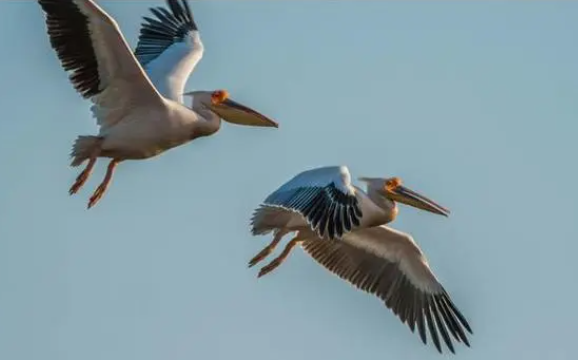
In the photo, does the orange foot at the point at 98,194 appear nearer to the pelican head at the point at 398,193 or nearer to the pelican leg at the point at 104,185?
the pelican leg at the point at 104,185

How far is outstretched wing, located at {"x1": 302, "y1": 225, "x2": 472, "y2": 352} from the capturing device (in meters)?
18.3

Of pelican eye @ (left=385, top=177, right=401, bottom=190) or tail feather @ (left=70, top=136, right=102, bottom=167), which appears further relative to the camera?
pelican eye @ (left=385, top=177, right=401, bottom=190)

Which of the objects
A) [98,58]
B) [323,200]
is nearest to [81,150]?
[98,58]

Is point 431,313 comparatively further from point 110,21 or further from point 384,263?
point 110,21

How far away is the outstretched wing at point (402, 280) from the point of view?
1833 centimetres

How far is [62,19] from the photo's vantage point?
51.5ft

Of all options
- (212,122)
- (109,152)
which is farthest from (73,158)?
(212,122)

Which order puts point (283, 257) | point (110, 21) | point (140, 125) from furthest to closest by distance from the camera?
point (283, 257), point (140, 125), point (110, 21)

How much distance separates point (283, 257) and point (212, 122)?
1750 mm

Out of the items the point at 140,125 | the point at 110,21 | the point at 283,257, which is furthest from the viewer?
the point at 283,257

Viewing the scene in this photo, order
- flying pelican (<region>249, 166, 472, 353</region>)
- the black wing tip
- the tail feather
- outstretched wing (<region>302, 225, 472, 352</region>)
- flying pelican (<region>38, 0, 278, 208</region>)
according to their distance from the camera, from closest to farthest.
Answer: the black wing tip < flying pelican (<region>38, 0, 278, 208</region>) < the tail feather < flying pelican (<region>249, 166, 472, 353</region>) < outstretched wing (<region>302, 225, 472, 352</region>)

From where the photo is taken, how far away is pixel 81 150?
16.8m

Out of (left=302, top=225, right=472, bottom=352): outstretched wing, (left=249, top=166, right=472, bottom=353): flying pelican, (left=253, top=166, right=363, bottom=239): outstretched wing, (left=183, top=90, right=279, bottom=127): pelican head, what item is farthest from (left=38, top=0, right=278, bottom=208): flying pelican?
(left=302, top=225, right=472, bottom=352): outstretched wing

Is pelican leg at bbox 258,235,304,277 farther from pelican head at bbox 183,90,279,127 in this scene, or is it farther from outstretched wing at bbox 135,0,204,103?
outstretched wing at bbox 135,0,204,103
